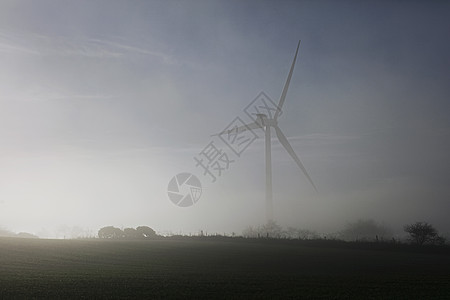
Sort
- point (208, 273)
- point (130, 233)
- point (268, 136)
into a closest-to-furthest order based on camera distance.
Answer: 1. point (208, 273)
2. point (268, 136)
3. point (130, 233)

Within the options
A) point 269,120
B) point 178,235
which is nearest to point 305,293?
point 269,120

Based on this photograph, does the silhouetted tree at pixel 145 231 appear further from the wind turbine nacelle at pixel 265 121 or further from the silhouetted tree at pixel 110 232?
the wind turbine nacelle at pixel 265 121

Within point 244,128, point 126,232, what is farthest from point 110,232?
point 244,128

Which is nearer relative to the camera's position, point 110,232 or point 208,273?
point 208,273

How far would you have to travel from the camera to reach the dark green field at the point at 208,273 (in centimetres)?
2888

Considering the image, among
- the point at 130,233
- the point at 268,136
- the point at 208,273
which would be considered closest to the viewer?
the point at 208,273

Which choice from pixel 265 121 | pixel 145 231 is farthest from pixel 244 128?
pixel 145 231

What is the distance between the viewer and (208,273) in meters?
37.7

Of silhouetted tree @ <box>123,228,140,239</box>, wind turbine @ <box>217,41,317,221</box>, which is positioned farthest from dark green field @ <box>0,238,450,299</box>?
silhouetted tree @ <box>123,228,140,239</box>

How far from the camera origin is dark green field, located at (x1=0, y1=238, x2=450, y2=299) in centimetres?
2888

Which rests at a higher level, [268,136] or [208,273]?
[268,136]

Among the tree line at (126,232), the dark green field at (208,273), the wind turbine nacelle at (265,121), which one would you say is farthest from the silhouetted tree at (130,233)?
the wind turbine nacelle at (265,121)

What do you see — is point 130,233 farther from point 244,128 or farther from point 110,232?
point 244,128

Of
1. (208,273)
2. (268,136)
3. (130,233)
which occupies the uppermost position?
(268,136)
